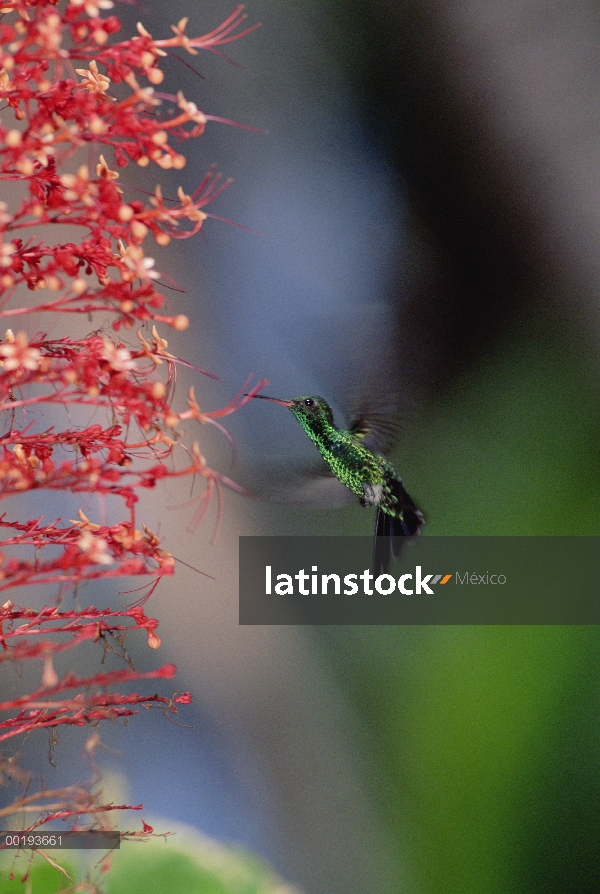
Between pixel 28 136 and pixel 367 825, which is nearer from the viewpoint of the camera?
pixel 28 136

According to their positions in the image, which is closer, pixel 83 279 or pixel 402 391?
pixel 83 279

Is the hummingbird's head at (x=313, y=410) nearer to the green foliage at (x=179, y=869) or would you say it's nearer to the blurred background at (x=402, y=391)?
the blurred background at (x=402, y=391)

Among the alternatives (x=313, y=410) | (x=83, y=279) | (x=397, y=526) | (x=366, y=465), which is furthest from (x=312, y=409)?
(x=83, y=279)

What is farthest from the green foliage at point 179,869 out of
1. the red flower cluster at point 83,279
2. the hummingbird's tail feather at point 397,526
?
A: the red flower cluster at point 83,279

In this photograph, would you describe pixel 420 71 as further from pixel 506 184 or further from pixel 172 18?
pixel 172 18

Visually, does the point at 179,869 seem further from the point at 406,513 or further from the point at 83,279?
the point at 83,279

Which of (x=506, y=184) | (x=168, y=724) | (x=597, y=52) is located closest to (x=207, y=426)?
(x=168, y=724)
